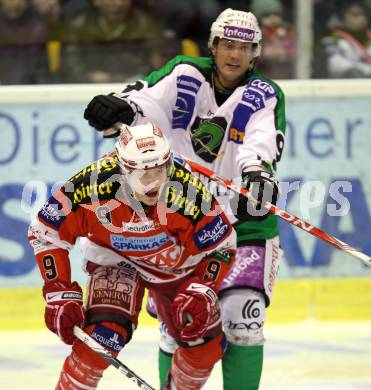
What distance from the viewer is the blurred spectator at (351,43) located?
8086 mm

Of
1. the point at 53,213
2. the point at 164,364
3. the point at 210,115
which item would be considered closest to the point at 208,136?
the point at 210,115

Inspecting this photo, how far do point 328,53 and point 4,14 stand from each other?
2039 millimetres

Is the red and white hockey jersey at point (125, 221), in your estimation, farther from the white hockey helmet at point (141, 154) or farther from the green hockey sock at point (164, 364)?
the green hockey sock at point (164, 364)

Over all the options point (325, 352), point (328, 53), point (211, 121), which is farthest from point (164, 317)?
point (328, 53)

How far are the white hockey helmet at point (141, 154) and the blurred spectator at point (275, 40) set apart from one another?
3.23 metres

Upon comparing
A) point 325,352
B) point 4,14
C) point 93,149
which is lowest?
point 325,352

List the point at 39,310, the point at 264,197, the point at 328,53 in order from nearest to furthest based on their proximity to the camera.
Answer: the point at 264,197 → the point at 39,310 → the point at 328,53

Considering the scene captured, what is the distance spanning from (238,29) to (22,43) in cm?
289

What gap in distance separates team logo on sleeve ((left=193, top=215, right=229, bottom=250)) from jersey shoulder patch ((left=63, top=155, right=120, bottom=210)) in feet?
1.21

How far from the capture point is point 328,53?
802 cm

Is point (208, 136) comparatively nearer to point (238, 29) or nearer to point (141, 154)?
point (238, 29)

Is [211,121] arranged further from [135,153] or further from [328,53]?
[328,53]

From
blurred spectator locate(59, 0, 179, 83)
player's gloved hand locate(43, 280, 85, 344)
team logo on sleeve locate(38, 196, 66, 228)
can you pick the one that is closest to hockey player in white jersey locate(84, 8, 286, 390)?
team logo on sleeve locate(38, 196, 66, 228)

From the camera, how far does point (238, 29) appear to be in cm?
540
